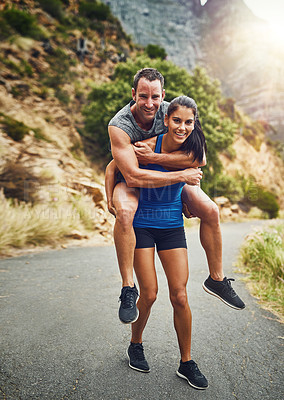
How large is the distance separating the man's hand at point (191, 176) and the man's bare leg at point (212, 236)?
0.11 metres

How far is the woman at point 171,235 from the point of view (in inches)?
84.1

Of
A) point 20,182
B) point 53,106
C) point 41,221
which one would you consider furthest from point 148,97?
point 53,106

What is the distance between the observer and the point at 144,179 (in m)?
2.06

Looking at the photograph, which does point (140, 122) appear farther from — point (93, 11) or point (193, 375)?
point (93, 11)

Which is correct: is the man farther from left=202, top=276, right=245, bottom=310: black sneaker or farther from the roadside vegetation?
the roadside vegetation

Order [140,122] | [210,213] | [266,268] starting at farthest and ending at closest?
[266,268] < [140,122] < [210,213]

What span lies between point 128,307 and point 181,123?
135cm

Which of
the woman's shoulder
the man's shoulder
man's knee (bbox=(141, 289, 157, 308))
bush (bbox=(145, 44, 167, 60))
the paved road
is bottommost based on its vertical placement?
the paved road

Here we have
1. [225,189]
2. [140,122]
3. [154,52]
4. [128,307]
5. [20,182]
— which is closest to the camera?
[128,307]

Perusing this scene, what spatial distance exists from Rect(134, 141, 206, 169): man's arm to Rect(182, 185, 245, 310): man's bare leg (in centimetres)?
23

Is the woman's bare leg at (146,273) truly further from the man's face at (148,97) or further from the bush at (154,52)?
the bush at (154,52)

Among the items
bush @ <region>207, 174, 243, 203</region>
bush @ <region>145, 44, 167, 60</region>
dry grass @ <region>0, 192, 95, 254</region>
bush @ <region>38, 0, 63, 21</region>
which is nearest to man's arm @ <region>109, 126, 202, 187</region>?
dry grass @ <region>0, 192, 95, 254</region>

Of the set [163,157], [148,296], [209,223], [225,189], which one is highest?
[163,157]

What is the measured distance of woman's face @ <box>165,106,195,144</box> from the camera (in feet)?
6.68
